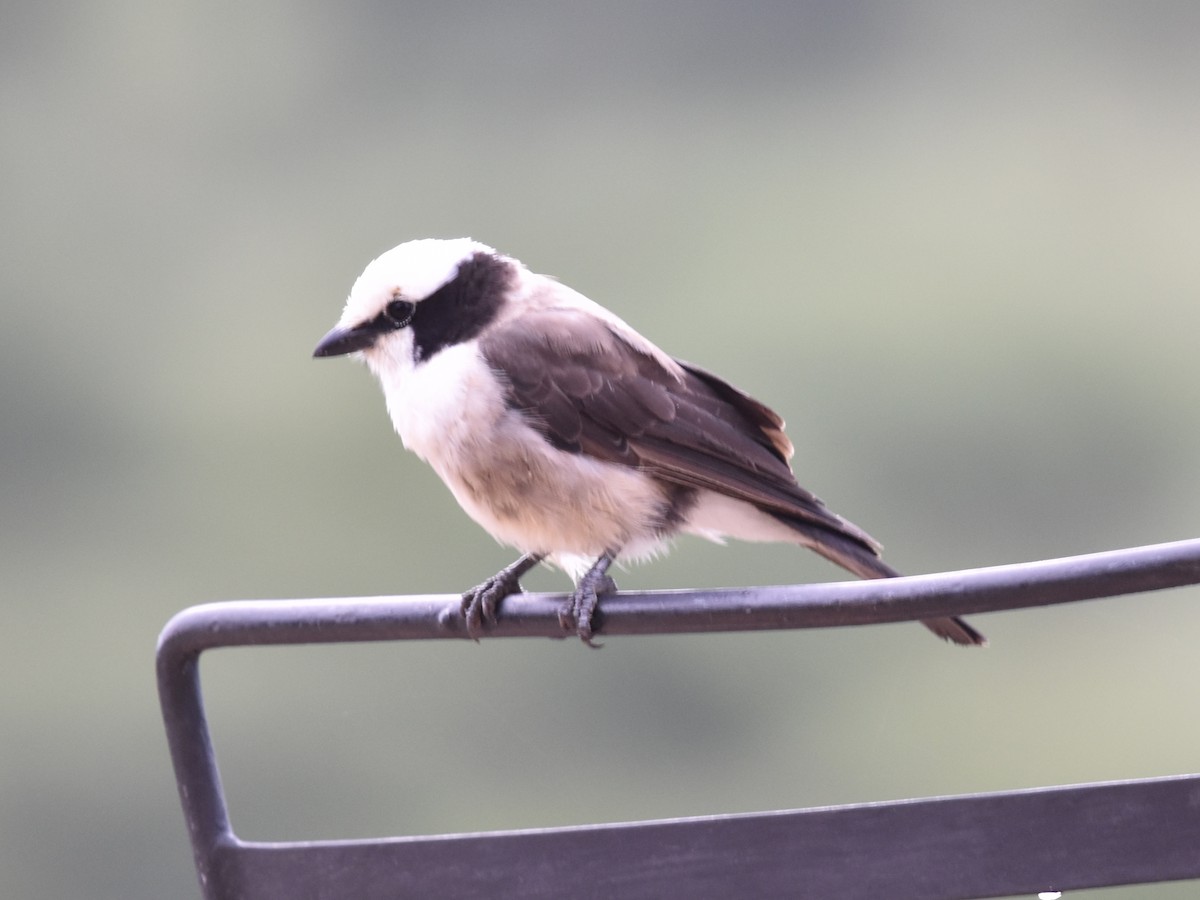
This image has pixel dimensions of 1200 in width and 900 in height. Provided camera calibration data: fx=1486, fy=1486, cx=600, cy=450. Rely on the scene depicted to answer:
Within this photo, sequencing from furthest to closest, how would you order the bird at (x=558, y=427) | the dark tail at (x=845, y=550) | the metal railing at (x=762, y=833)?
the bird at (x=558, y=427)
the dark tail at (x=845, y=550)
the metal railing at (x=762, y=833)

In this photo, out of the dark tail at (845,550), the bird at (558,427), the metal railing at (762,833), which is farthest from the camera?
the bird at (558,427)

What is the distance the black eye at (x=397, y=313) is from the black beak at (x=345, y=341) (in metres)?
0.03

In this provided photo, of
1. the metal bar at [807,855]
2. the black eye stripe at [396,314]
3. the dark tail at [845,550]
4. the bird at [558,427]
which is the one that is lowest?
the metal bar at [807,855]

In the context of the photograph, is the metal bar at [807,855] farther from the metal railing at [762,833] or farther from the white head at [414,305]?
the white head at [414,305]

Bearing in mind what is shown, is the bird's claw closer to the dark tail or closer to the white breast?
the white breast

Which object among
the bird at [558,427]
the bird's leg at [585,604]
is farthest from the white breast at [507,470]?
the bird's leg at [585,604]

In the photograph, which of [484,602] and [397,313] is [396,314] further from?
[484,602]

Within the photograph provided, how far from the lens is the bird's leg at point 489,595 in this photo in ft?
4.85

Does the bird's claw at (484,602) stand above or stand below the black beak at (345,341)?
below

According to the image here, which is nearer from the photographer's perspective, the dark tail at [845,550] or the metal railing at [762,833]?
the metal railing at [762,833]

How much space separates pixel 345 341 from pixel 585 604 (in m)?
0.67

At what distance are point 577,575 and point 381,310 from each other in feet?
1.50

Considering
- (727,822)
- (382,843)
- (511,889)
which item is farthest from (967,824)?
(382,843)

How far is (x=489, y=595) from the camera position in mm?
1742
